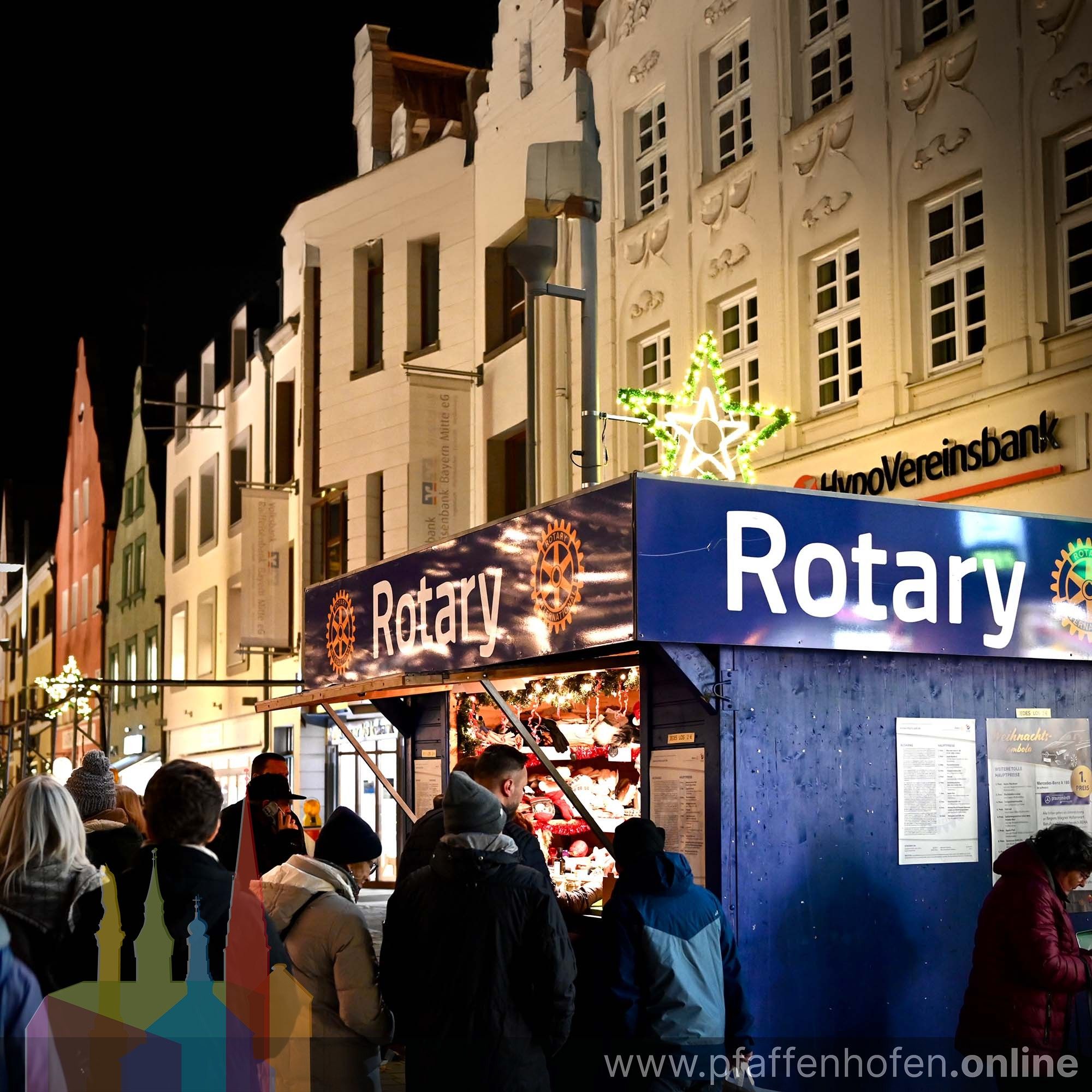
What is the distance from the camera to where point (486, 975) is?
5.10 metres

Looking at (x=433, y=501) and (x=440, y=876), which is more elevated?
(x=433, y=501)

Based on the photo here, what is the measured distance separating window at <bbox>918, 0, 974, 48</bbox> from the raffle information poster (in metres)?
8.08

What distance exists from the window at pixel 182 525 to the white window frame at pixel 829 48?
977 inches

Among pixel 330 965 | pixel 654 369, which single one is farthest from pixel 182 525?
pixel 330 965

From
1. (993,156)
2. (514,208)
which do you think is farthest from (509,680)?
(514,208)

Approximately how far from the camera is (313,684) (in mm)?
11766

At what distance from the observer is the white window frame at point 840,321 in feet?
51.2

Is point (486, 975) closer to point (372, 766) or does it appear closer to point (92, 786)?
point (92, 786)

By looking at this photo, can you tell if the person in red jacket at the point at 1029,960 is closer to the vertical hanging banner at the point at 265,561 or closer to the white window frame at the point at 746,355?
the white window frame at the point at 746,355

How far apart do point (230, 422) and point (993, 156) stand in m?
24.1

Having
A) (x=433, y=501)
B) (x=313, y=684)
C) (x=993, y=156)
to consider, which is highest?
(x=993, y=156)

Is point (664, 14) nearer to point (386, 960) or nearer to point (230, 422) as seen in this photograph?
point (386, 960)

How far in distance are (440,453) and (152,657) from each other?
20918mm

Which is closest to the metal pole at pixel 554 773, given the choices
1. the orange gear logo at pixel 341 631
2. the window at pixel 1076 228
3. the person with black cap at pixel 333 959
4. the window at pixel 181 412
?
the person with black cap at pixel 333 959
